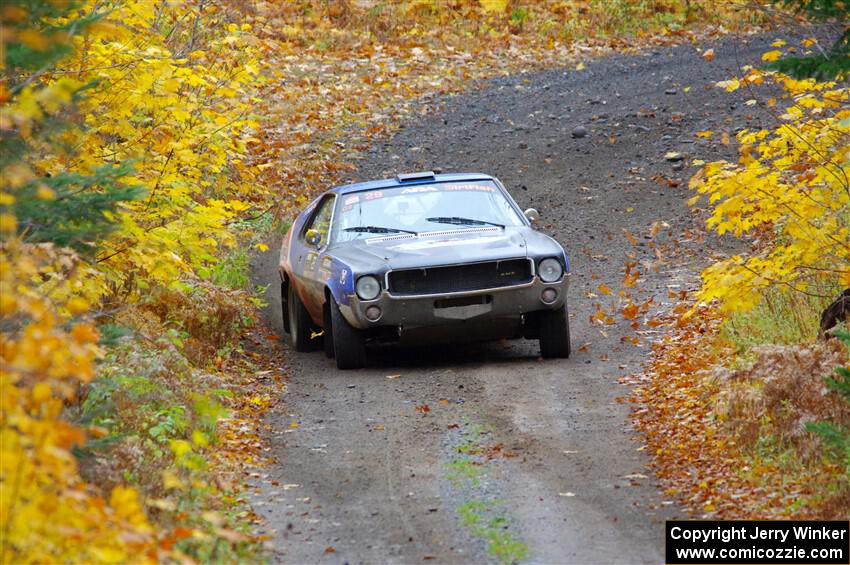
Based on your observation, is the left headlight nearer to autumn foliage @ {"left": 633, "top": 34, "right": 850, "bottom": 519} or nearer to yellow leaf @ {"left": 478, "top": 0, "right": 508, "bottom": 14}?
autumn foliage @ {"left": 633, "top": 34, "right": 850, "bottom": 519}

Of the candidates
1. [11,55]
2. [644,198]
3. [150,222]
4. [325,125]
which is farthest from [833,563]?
[325,125]

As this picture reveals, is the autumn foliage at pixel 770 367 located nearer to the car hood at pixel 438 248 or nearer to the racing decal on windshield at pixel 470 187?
the car hood at pixel 438 248

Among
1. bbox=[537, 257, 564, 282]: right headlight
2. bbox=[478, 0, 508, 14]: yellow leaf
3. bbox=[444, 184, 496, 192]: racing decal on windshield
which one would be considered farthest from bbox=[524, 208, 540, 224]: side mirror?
bbox=[478, 0, 508, 14]: yellow leaf

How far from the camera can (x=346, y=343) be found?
11148mm

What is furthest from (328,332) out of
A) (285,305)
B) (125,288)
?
(125,288)

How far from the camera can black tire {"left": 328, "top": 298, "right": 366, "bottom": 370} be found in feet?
36.3

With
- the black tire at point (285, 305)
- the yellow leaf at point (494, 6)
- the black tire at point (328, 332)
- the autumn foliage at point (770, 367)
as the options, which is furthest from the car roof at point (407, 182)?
the yellow leaf at point (494, 6)

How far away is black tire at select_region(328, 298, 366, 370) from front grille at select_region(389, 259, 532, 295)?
2.08ft

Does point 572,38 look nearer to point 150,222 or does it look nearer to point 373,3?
point 373,3

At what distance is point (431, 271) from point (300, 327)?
227 centimetres

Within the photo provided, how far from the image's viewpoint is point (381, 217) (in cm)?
1192

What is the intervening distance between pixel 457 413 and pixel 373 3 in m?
21.3

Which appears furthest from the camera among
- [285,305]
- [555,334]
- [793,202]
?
[285,305]

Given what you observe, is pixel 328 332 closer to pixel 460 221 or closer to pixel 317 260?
pixel 317 260
